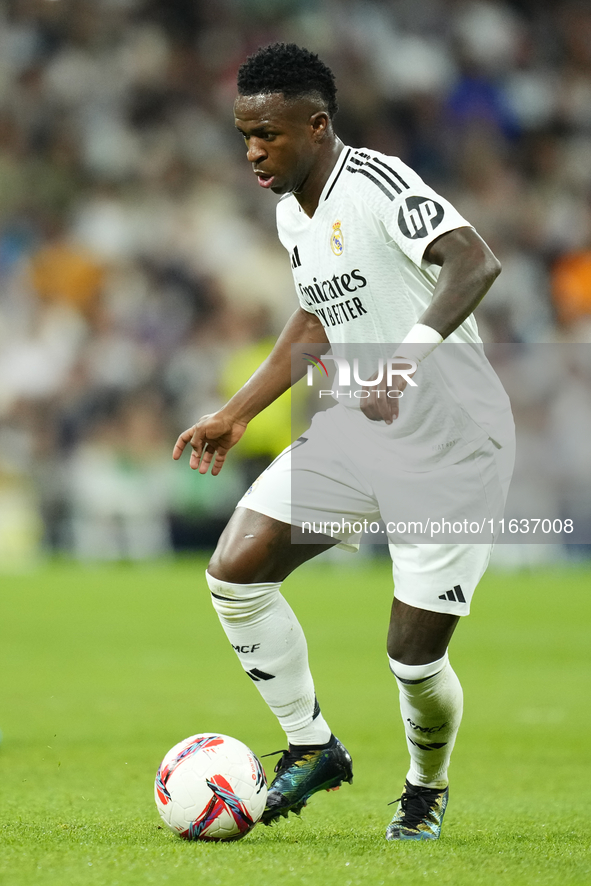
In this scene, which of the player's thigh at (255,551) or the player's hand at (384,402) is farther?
the player's thigh at (255,551)

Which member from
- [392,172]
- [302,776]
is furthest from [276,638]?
[392,172]

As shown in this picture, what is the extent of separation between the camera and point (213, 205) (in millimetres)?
16750

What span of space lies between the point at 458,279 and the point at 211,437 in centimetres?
120

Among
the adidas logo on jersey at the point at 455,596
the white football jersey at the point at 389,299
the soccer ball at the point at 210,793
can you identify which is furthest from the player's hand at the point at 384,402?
the soccer ball at the point at 210,793

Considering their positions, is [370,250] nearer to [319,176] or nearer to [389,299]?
[389,299]

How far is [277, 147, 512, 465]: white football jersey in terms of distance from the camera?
4.04 m

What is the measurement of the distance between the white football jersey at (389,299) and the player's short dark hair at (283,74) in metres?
0.26

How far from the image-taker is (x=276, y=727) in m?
6.71

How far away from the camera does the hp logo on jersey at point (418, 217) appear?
12.6 ft

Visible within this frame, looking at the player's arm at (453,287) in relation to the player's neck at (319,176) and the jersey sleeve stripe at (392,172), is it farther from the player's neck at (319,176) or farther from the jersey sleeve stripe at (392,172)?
the player's neck at (319,176)

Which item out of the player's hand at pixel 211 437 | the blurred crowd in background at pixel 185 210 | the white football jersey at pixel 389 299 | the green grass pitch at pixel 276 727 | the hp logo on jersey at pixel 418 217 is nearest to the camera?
the green grass pitch at pixel 276 727

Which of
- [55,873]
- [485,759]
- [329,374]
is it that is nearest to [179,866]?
[55,873]

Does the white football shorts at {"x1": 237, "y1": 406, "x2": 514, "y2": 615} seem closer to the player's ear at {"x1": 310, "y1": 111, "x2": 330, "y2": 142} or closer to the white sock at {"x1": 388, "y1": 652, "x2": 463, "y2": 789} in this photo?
the white sock at {"x1": 388, "y1": 652, "x2": 463, "y2": 789}

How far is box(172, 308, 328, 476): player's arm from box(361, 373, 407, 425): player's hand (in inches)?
32.9
